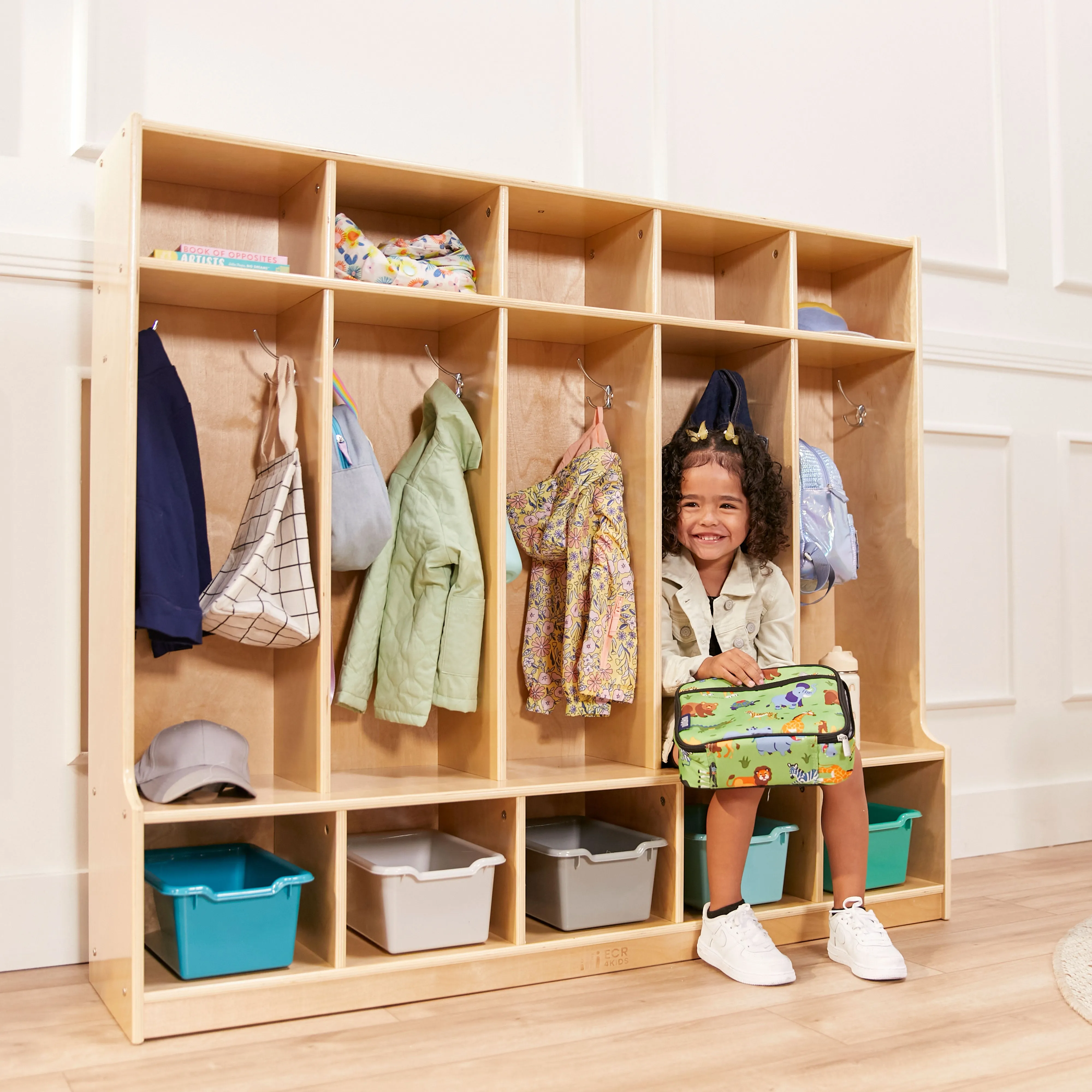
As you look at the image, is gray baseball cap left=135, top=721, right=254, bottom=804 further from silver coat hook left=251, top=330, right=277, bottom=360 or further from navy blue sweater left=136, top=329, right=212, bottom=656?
silver coat hook left=251, top=330, right=277, bottom=360

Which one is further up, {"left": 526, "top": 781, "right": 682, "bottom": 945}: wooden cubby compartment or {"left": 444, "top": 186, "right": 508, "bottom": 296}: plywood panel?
{"left": 444, "top": 186, "right": 508, "bottom": 296}: plywood panel

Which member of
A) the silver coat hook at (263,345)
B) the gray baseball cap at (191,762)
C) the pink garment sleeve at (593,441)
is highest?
the silver coat hook at (263,345)

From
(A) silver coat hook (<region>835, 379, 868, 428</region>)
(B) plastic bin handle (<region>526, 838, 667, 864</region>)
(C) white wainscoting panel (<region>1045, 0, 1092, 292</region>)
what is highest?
(C) white wainscoting panel (<region>1045, 0, 1092, 292</region>)

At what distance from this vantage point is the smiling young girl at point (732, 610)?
2.32 m

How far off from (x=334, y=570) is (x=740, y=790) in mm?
958

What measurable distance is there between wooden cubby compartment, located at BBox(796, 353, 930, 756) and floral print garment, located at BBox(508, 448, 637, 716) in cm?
71

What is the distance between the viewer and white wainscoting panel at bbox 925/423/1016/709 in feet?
11.1

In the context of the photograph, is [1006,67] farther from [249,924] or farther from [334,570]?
[249,924]

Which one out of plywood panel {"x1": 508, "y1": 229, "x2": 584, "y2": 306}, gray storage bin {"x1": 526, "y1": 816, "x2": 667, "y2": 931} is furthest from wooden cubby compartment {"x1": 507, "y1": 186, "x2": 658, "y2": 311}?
gray storage bin {"x1": 526, "y1": 816, "x2": 667, "y2": 931}

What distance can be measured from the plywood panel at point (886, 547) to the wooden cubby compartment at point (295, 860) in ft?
4.81

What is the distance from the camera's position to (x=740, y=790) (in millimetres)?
2324

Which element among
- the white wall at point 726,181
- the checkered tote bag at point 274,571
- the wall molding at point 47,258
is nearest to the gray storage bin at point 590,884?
the checkered tote bag at point 274,571

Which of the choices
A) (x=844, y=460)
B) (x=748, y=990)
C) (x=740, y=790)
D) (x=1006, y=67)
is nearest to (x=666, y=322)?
(x=844, y=460)

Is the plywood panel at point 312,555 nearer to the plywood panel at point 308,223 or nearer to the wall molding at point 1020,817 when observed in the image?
the plywood panel at point 308,223
